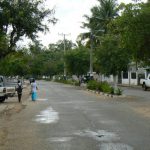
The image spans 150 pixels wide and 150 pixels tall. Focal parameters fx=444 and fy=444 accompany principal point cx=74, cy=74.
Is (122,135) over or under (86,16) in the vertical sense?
under

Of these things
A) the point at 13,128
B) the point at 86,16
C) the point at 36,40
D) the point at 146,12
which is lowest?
the point at 13,128

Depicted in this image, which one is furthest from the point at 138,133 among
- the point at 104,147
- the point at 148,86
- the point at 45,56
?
the point at 45,56

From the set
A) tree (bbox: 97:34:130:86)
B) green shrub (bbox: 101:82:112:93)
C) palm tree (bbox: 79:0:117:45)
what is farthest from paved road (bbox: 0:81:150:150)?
palm tree (bbox: 79:0:117:45)

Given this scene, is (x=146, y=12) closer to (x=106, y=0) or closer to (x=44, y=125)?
(x=44, y=125)

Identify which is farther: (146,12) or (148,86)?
(148,86)

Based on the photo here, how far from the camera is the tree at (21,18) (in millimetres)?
18219

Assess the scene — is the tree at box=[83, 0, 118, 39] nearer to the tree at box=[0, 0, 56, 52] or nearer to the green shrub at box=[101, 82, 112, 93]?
the green shrub at box=[101, 82, 112, 93]

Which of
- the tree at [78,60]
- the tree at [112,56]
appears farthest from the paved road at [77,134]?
the tree at [78,60]

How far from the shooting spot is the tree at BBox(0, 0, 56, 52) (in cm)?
1822

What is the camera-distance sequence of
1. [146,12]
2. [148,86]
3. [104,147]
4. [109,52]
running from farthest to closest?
[148,86] < [109,52] < [146,12] < [104,147]

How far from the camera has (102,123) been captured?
16641 mm

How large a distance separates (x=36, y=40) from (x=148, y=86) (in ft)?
108

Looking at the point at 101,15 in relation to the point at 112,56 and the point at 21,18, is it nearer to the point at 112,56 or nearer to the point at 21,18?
the point at 112,56

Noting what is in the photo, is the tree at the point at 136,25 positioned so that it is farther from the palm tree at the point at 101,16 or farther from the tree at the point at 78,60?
the tree at the point at 78,60
